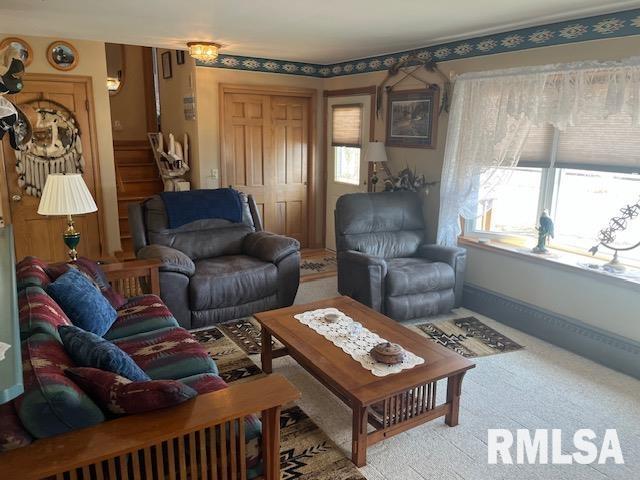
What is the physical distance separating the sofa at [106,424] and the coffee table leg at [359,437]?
21.9 inches

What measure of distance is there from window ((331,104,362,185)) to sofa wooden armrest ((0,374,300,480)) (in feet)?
13.8

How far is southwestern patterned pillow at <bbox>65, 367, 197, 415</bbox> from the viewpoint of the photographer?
5.03 ft

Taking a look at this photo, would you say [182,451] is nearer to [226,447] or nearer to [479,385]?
[226,447]

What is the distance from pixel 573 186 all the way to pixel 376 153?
1.94 metres

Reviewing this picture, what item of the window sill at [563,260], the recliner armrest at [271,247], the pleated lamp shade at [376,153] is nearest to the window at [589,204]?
the window sill at [563,260]

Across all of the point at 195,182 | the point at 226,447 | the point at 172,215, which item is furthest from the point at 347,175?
the point at 226,447

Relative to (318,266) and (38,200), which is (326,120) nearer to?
(318,266)

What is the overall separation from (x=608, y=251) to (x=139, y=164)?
589 cm

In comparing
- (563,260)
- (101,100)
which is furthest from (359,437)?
(101,100)

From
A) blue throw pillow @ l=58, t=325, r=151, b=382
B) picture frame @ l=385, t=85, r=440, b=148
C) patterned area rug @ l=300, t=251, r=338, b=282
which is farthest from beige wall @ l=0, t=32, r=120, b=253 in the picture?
blue throw pillow @ l=58, t=325, r=151, b=382

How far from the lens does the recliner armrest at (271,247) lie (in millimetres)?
4074

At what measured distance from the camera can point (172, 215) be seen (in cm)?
412

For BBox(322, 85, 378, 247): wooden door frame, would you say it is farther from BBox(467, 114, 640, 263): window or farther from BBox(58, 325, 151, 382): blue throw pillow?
BBox(58, 325, 151, 382): blue throw pillow

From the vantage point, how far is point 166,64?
237 inches
